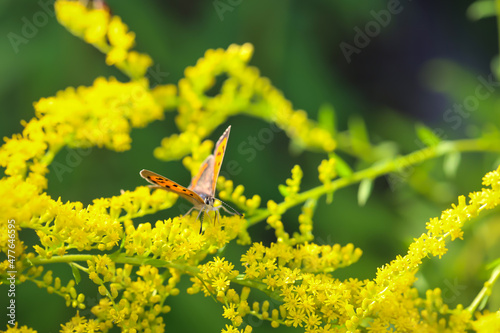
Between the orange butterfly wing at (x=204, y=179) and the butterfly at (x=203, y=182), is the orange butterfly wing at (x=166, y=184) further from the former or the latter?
the orange butterfly wing at (x=204, y=179)

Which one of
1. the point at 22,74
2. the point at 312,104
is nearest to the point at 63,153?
the point at 22,74

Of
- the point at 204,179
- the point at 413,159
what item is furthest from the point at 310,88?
the point at 204,179

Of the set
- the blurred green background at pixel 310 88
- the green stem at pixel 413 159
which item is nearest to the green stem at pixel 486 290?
the green stem at pixel 413 159

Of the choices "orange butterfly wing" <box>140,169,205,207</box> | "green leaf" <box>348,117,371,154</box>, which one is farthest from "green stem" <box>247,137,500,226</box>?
"orange butterfly wing" <box>140,169,205,207</box>

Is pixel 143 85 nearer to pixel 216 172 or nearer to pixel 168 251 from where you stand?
pixel 216 172

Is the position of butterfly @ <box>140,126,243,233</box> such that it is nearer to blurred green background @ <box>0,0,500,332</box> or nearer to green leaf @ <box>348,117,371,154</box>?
green leaf @ <box>348,117,371,154</box>
